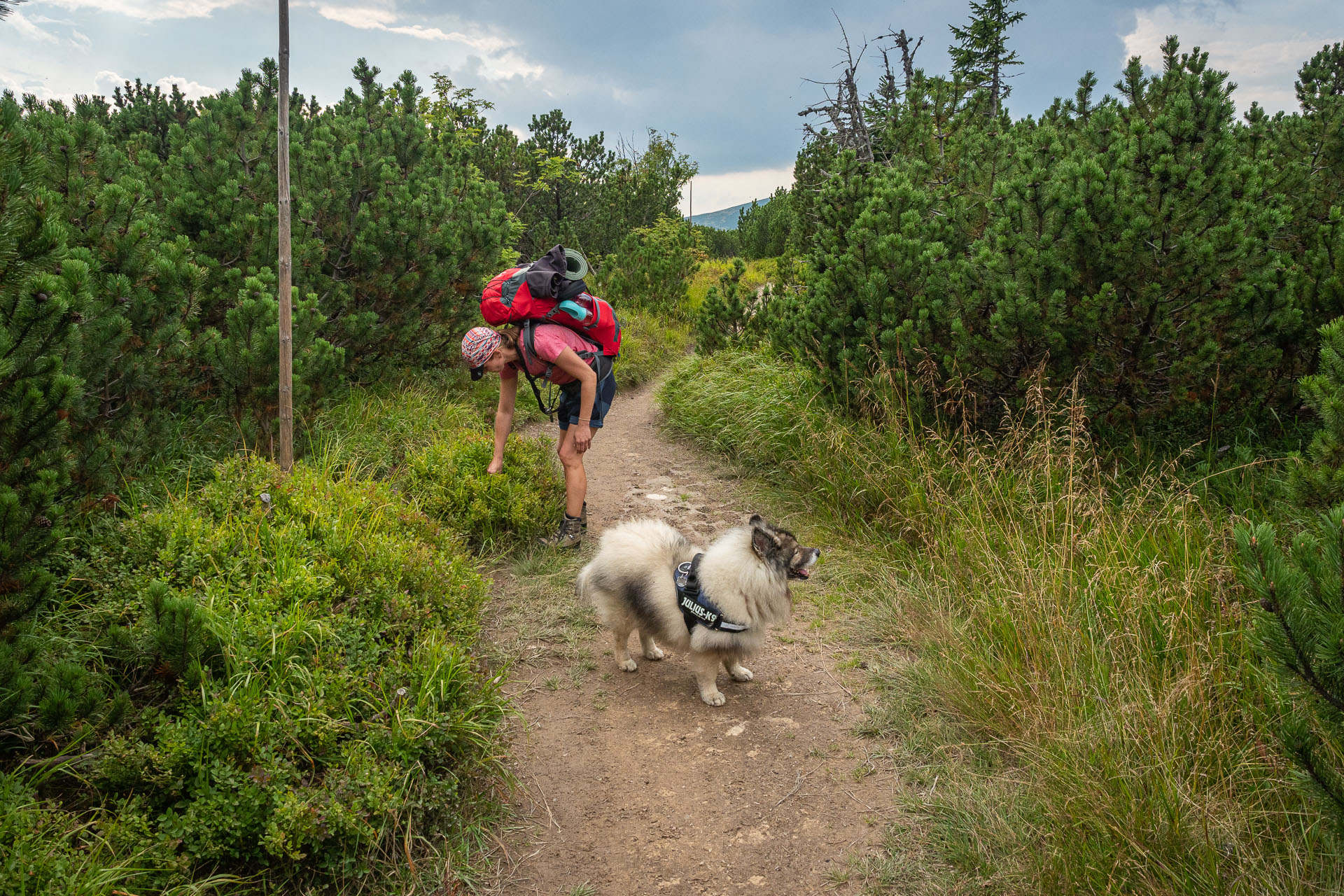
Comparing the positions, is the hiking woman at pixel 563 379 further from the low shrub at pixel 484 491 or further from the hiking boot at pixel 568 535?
the low shrub at pixel 484 491

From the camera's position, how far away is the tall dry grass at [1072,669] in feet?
7.68

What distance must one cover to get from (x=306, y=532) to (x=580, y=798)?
2073mm

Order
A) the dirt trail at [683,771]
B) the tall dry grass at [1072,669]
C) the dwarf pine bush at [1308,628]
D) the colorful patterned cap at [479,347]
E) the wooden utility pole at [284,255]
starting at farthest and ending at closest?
1. the colorful patterned cap at [479,347]
2. the wooden utility pole at [284,255]
3. the dirt trail at [683,771]
4. the tall dry grass at [1072,669]
5. the dwarf pine bush at [1308,628]

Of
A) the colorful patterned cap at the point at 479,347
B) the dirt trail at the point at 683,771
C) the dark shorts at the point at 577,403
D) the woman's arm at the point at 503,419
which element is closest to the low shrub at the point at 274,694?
the dirt trail at the point at 683,771

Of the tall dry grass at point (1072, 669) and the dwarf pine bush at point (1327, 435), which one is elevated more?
the dwarf pine bush at point (1327, 435)

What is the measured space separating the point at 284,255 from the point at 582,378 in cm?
191

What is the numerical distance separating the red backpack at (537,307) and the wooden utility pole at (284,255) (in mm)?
1257

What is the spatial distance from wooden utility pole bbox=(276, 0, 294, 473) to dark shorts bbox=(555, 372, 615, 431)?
180cm

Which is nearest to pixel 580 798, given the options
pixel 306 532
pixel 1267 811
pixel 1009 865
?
pixel 1009 865

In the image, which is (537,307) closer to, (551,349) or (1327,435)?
(551,349)

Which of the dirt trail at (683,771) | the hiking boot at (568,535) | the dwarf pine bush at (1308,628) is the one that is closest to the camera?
the dwarf pine bush at (1308,628)

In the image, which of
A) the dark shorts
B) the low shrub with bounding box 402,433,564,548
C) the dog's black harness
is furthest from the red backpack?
the dog's black harness

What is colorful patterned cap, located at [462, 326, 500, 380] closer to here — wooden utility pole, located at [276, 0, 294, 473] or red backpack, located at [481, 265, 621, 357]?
red backpack, located at [481, 265, 621, 357]

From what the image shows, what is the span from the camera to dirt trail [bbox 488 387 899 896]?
2875mm
